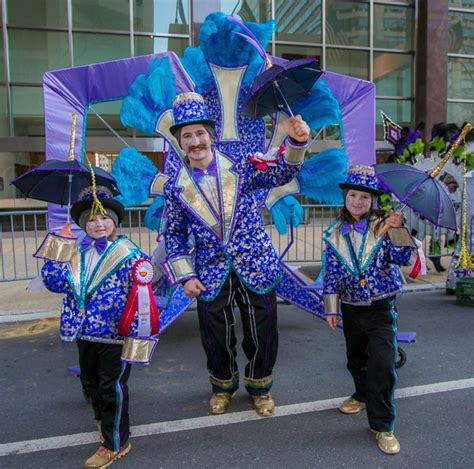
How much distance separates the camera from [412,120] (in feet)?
50.5

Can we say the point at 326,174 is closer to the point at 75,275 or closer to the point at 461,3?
the point at 75,275

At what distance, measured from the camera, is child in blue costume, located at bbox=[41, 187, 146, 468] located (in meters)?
2.56

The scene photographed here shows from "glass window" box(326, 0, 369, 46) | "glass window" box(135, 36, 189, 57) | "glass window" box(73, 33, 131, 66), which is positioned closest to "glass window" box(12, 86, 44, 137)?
"glass window" box(73, 33, 131, 66)

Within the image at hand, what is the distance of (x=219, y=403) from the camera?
3.19 metres

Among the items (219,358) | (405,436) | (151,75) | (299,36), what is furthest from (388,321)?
(299,36)

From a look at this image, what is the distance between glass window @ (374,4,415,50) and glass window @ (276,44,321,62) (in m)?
2.10

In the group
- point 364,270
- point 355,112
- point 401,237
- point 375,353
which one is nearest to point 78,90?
point 355,112

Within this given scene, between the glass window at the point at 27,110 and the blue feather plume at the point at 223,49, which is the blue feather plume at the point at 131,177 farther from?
the glass window at the point at 27,110

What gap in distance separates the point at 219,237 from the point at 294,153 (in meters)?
0.67

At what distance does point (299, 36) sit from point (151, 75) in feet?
38.5

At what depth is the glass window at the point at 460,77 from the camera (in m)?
15.7

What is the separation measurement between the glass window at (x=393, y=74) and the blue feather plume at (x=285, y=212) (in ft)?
39.7

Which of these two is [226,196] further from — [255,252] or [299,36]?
[299,36]

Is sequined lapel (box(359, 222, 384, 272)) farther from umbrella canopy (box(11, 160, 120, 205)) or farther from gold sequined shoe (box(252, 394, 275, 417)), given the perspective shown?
umbrella canopy (box(11, 160, 120, 205))
